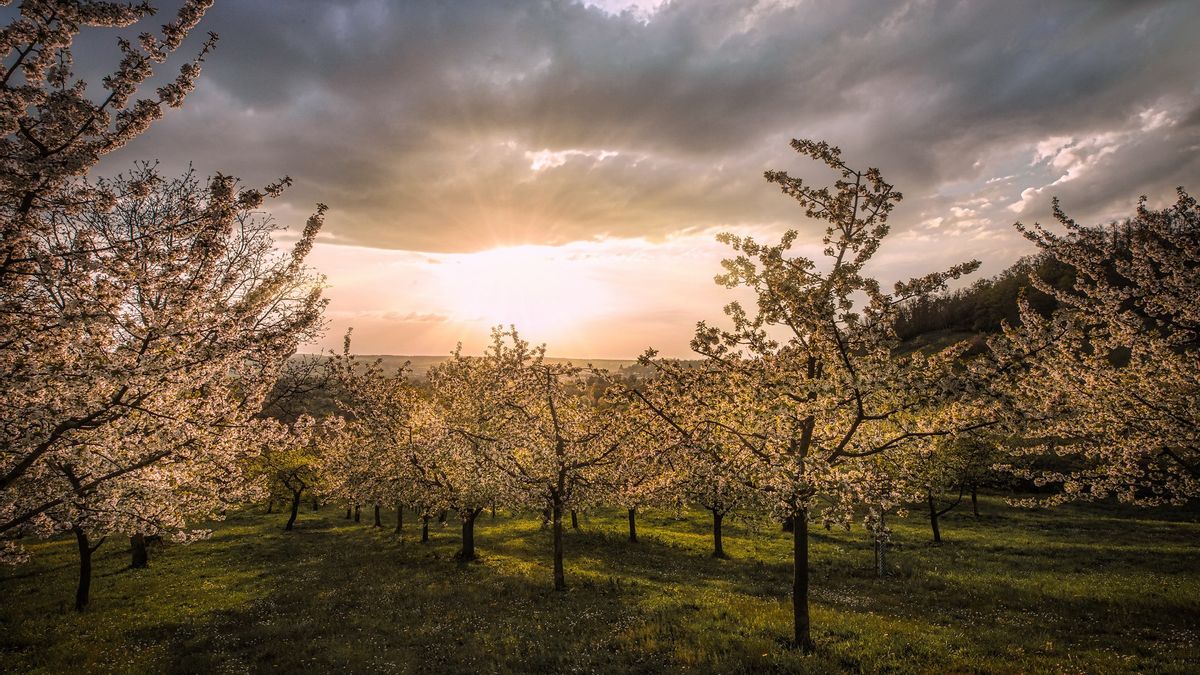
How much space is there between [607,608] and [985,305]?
641ft

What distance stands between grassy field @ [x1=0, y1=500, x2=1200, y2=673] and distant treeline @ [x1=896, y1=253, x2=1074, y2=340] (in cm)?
13982

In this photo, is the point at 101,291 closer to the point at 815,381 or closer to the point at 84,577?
the point at 815,381

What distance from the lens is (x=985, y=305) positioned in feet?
536

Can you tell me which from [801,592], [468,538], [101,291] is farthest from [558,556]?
[101,291]

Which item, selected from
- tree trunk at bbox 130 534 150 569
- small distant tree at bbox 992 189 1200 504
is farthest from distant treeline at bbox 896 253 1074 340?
tree trunk at bbox 130 534 150 569

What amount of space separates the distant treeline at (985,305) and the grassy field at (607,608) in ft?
459

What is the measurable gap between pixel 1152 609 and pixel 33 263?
1438 inches

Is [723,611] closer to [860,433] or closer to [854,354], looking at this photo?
[860,433]

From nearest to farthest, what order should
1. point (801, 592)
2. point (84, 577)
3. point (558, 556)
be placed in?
point (801, 592)
point (84, 577)
point (558, 556)

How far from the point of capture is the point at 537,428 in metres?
24.9

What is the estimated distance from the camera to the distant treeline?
148625 mm

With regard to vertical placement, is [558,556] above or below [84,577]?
above

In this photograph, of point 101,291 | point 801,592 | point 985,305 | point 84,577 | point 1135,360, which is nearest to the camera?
point 101,291

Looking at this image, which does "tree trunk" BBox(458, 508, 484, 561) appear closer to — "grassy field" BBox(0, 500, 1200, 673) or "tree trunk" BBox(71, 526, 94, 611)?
"grassy field" BBox(0, 500, 1200, 673)
